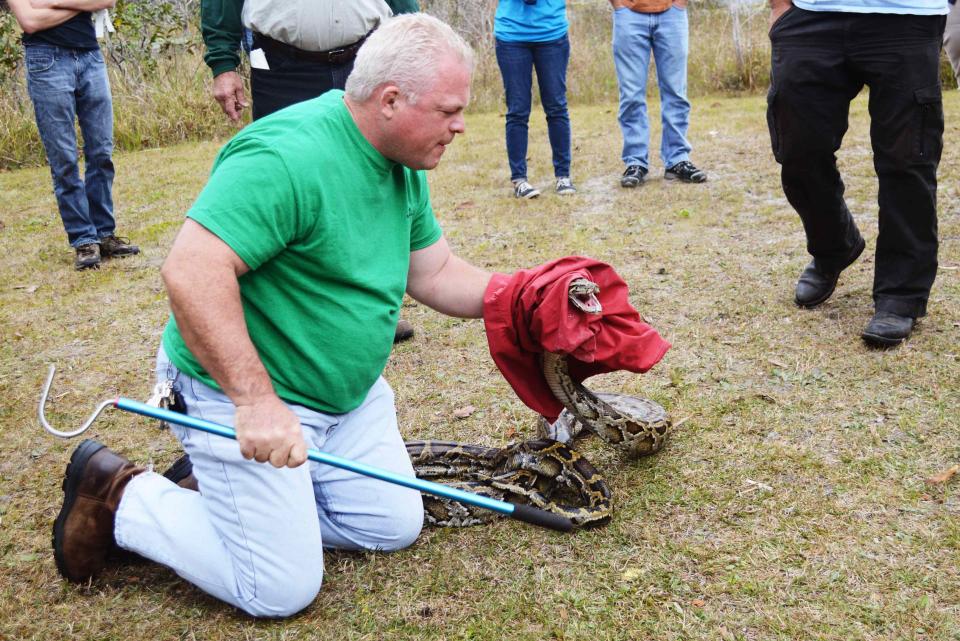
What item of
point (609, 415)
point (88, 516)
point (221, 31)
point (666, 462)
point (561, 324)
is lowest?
point (666, 462)

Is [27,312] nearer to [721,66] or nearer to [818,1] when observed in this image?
[818,1]

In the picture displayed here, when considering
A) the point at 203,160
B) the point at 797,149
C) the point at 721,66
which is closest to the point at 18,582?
the point at 797,149

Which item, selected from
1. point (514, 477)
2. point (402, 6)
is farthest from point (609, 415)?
point (402, 6)

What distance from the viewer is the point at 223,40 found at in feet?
15.3

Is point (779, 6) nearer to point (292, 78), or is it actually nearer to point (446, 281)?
point (446, 281)

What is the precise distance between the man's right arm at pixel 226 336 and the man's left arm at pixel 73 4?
15.9 ft

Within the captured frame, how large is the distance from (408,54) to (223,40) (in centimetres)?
254

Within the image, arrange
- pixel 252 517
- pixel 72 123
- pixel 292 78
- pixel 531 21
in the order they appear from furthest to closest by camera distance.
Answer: pixel 531 21 < pixel 72 123 < pixel 292 78 < pixel 252 517

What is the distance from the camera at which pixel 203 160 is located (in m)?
10.6

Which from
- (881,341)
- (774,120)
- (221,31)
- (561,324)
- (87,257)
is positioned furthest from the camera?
(87,257)

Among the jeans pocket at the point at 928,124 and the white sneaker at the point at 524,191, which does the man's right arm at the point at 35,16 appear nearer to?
the white sneaker at the point at 524,191

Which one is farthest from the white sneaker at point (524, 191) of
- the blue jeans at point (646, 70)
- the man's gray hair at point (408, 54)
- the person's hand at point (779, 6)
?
the man's gray hair at point (408, 54)

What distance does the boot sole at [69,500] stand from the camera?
9.54ft

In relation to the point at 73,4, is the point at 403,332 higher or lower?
lower
